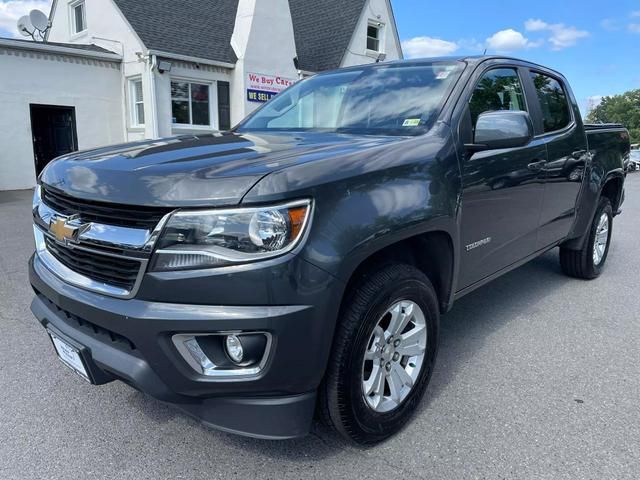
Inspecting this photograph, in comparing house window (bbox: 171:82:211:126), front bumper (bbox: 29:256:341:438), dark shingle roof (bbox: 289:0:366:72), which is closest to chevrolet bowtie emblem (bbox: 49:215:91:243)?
front bumper (bbox: 29:256:341:438)

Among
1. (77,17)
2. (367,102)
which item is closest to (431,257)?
(367,102)

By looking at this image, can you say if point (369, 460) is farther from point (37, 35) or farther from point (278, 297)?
point (37, 35)

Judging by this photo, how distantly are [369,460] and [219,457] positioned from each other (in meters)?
0.68

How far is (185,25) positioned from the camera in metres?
14.1

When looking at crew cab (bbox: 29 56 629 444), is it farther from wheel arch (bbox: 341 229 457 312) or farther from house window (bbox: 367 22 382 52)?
house window (bbox: 367 22 382 52)

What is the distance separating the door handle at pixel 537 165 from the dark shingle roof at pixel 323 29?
14.1m

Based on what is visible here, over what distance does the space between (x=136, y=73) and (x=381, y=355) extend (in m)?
13.0

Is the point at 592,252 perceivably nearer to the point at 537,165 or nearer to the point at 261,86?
the point at 537,165

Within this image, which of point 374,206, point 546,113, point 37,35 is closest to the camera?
point 374,206

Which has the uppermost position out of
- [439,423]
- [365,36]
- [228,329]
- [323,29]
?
[323,29]

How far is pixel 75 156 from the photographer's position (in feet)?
8.06

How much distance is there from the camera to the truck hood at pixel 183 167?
1786 mm

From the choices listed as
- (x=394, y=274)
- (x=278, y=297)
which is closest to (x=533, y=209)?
(x=394, y=274)

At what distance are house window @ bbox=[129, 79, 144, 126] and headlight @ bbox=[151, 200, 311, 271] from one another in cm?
1306
